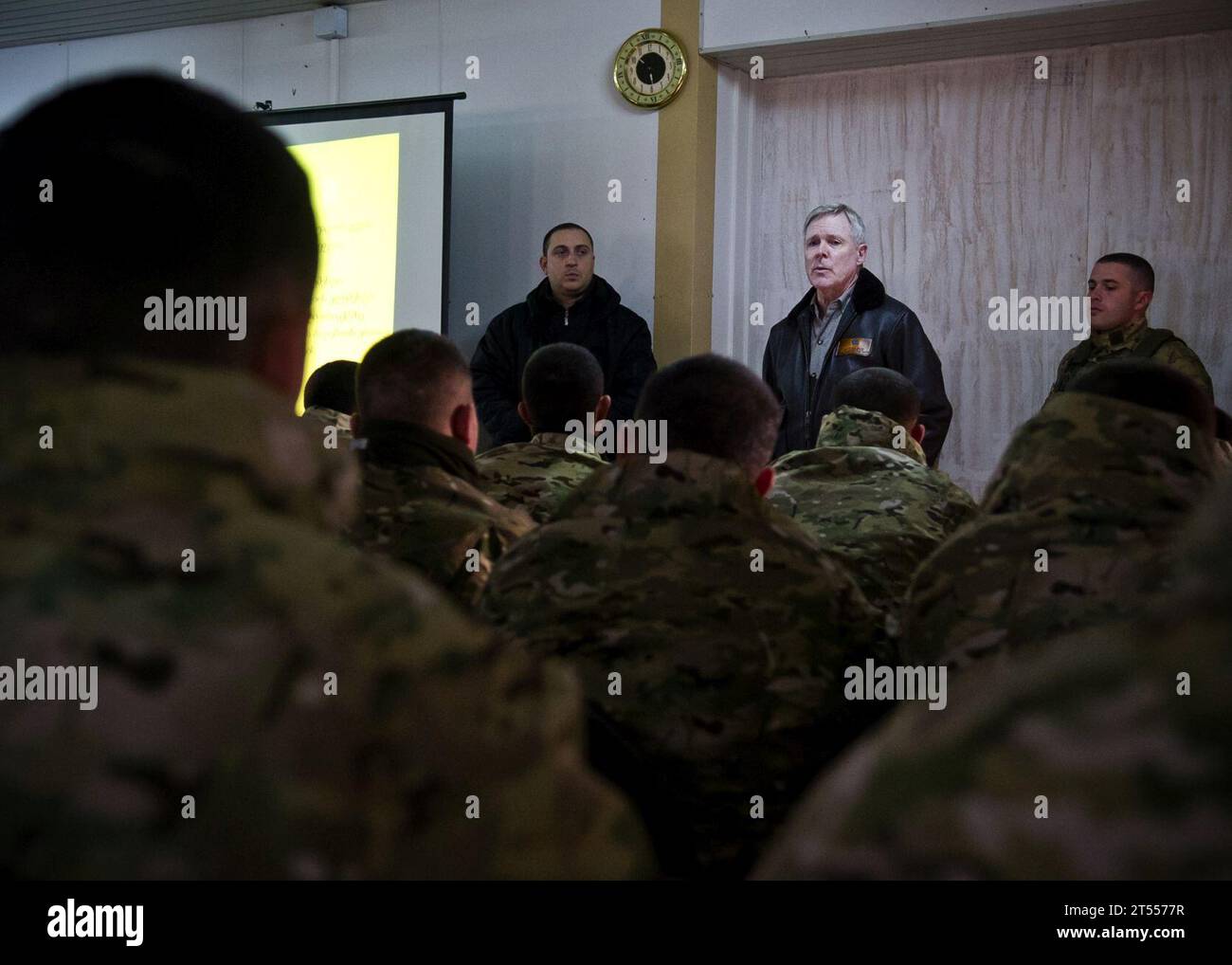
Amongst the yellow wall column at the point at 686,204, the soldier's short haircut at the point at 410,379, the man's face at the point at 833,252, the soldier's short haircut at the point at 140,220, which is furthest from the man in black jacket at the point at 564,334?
the soldier's short haircut at the point at 140,220

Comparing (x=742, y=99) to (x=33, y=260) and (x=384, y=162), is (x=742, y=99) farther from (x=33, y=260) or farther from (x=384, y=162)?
(x=33, y=260)

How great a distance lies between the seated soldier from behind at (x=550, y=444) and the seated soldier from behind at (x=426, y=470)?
1.76ft

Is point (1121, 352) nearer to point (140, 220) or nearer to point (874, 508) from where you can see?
point (874, 508)

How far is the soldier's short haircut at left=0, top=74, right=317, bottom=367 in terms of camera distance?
0.93m

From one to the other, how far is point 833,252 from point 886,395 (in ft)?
5.80

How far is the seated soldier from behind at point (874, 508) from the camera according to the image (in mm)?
2506

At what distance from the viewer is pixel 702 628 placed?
5.68 ft

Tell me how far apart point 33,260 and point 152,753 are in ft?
1.30

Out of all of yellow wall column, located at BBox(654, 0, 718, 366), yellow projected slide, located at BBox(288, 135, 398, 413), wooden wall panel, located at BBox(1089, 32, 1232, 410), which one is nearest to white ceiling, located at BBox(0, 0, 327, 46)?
yellow projected slide, located at BBox(288, 135, 398, 413)

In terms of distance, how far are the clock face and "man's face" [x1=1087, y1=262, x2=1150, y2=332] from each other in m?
1.91

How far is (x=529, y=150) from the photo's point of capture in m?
→ 5.94

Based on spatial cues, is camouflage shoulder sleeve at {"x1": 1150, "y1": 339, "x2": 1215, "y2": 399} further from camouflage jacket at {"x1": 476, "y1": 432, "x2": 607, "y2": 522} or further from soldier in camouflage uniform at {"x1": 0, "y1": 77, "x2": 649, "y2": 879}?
soldier in camouflage uniform at {"x1": 0, "y1": 77, "x2": 649, "y2": 879}

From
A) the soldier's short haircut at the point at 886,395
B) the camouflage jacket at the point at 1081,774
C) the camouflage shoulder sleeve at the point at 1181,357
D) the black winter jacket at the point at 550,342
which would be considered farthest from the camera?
the black winter jacket at the point at 550,342

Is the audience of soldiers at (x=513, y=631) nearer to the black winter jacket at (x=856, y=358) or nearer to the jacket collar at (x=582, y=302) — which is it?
the black winter jacket at (x=856, y=358)
